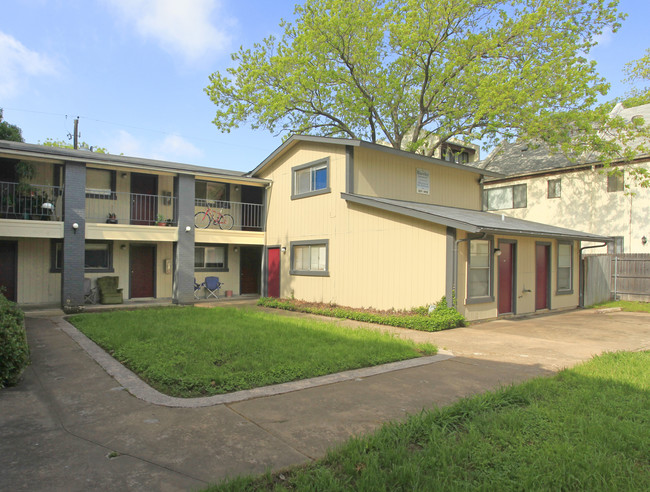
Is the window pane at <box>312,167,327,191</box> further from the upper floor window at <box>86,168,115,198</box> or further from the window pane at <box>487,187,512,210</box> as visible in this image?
the window pane at <box>487,187,512,210</box>

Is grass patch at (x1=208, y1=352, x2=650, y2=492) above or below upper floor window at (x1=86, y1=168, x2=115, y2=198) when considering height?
below

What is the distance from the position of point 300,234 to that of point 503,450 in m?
12.2

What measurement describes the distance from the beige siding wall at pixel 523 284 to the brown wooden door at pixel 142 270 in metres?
11.4

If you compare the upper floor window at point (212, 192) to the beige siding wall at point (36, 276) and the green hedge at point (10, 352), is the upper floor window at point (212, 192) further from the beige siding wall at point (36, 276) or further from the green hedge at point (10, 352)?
the green hedge at point (10, 352)

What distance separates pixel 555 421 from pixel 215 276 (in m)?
14.9

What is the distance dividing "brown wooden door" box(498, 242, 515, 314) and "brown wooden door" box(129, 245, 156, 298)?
12.3 meters

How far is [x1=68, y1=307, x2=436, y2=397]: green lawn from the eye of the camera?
18.4 feet

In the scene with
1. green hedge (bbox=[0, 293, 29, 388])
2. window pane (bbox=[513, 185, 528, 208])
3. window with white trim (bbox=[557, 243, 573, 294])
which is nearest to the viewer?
green hedge (bbox=[0, 293, 29, 388])

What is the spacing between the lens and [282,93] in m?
Answer: 22.7

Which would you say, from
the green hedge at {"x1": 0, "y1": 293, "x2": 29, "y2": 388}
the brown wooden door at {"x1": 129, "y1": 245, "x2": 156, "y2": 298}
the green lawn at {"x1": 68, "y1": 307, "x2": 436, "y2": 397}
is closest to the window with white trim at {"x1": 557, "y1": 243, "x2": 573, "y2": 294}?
the green lawn at {"x1": 68, "y1": 307, "x2": 436, "y2": 397}

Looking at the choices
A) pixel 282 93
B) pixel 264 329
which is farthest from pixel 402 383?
pixel 282 93

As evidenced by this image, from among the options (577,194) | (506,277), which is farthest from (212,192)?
(577,194)

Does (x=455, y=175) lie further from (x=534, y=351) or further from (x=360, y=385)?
(x=360, y=385)

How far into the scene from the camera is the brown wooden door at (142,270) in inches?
621
